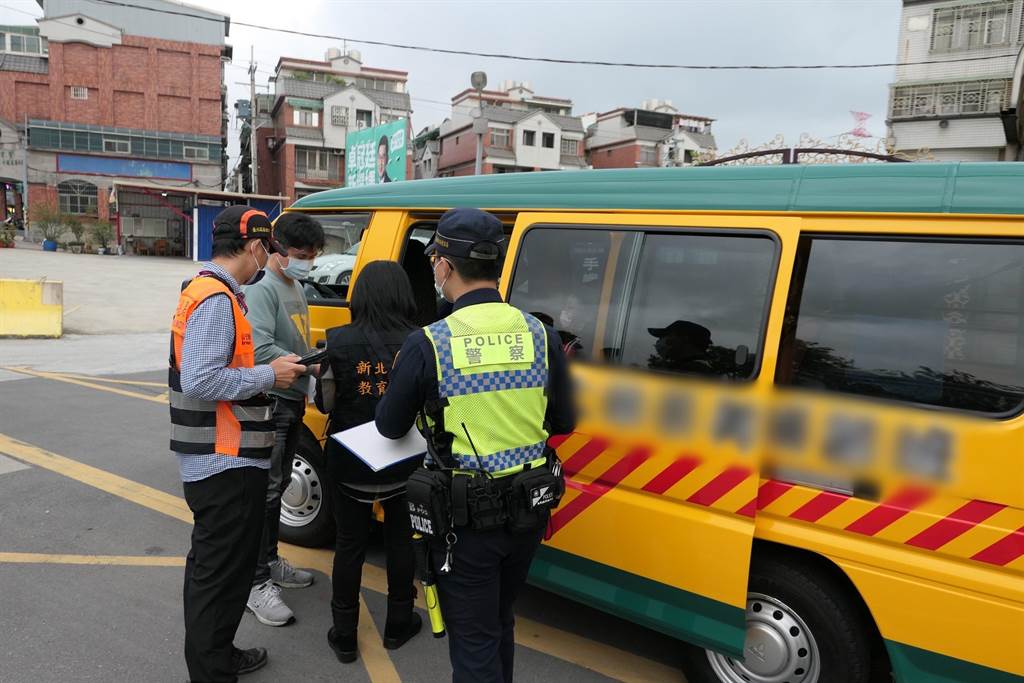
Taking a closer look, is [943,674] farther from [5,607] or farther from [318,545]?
[5,607]

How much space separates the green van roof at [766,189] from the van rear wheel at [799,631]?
131 cm

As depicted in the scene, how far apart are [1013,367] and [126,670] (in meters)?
3.50

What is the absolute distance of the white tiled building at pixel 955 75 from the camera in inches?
1064

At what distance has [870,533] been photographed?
2.14 meters

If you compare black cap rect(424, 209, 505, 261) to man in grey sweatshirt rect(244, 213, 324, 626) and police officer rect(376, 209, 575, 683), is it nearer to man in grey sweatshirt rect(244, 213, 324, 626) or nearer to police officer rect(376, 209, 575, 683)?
police officer rect(376, 209, 575, 683)

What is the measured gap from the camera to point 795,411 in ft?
7.50

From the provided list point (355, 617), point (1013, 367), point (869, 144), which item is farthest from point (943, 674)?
point (869, 144)

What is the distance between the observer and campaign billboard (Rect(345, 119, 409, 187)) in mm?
27953

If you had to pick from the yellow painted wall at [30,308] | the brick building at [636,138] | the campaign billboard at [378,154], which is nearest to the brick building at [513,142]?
the brick building at [636,138]

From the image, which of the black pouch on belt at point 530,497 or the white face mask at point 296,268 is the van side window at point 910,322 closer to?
the black pouch on belt at point 530,497

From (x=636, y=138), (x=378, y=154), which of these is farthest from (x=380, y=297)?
(x=636, y=138)

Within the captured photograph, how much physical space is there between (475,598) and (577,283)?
1402mm

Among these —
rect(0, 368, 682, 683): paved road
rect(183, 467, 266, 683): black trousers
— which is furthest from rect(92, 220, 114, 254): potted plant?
rect(183, 467, 266, 683): black trousers

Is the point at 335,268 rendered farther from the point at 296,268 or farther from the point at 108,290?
the point at 108,290
